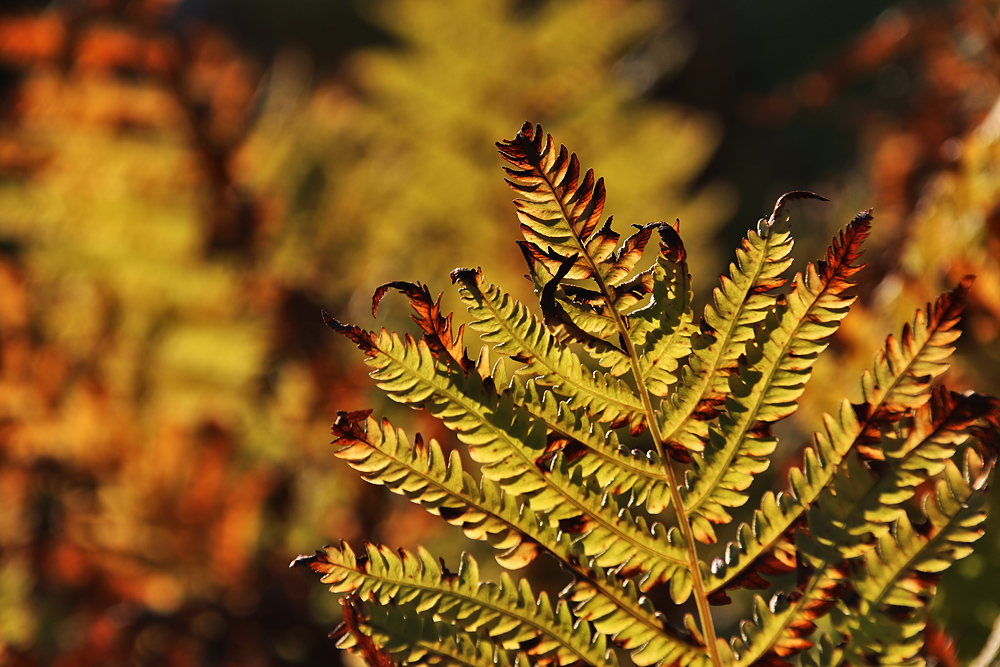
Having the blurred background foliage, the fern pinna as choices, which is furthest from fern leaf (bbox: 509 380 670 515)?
the blurred background foliage

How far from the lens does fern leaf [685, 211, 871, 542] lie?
0.83 ft

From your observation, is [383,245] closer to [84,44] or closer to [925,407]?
[84,44]

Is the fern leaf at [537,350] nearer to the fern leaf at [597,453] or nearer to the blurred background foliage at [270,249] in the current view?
the fern leaf at [597,453]

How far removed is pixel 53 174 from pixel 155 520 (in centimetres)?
77

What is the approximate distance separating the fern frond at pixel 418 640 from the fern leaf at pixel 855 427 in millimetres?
87

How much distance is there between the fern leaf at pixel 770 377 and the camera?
0.25 m

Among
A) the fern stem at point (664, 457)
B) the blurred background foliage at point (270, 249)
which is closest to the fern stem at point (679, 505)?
the fern stem at point (664, 457)

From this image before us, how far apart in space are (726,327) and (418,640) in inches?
5.9

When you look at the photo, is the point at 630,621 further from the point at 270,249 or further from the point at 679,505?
the point at 270,249

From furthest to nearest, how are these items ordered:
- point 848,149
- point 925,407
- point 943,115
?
1. point 848,149
2. point 943,115
3. point 925,407

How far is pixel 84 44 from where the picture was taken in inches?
40.9

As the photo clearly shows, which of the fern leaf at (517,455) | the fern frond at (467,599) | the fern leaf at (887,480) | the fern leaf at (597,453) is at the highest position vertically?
the fern leaf at (887,480)

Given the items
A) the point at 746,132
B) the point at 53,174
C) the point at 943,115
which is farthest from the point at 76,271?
the point at 746,132

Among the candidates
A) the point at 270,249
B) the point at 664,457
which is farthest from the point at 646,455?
the point at 270,249
